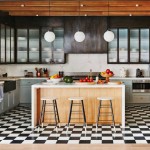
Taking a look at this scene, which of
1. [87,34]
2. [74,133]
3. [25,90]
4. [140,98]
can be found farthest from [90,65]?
[74,133]

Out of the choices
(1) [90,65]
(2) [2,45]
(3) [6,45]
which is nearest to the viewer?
(2) [2,45]

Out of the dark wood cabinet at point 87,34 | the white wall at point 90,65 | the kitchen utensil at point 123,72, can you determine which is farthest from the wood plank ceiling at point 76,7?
the kitchen utensil at point 123,72

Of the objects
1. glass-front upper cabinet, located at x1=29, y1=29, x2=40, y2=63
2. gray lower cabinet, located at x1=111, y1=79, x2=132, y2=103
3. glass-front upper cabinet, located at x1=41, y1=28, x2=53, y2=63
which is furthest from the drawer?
glass-front upper cabinet, located at x1=29, y1=29, x2=40, y2=63

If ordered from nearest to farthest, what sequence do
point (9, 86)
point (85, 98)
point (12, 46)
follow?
point (85, 98) → point (9, 86) → point (12, 46)

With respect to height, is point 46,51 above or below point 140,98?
above

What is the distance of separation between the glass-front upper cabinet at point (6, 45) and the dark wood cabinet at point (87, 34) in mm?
1696

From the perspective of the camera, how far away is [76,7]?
359 inches

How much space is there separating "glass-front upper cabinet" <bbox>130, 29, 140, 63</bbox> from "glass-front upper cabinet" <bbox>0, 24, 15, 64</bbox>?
12.5 feet

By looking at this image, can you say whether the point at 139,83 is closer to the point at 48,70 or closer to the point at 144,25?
the point at 144,25

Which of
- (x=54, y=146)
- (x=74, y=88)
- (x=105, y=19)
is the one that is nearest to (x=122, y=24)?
(x=105, y=19)

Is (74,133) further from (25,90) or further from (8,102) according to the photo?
(25,90)

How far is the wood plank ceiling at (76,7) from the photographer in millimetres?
8312

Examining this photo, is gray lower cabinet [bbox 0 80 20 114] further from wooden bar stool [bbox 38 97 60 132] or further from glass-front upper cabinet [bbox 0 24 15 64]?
wooden bar stool [bbox 38 97 60 132]

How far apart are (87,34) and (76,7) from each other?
161 centimetres
